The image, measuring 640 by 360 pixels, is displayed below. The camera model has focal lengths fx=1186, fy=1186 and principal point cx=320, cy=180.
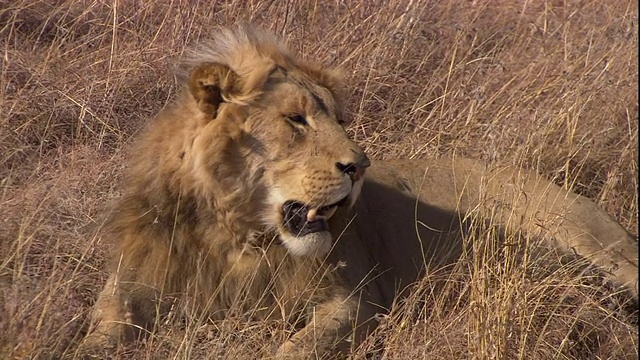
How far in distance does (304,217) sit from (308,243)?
0.09 metres

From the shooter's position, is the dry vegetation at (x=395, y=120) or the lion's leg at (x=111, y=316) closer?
the lion's leg at (x=111, y=316)

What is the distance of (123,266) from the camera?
4.18 m

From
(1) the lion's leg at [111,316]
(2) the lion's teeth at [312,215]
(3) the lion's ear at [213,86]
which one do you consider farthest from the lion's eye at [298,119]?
(1) the lion's leg at [111,316]

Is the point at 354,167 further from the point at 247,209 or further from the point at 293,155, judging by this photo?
the point at 247,209

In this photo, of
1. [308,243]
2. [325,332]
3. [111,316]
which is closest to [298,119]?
[308,243]

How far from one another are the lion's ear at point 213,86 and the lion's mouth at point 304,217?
0.43 metres

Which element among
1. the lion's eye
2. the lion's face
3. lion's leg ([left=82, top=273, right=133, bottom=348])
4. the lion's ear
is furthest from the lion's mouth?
lion's leg ([left=82, top=273, right=133, bottom=348])

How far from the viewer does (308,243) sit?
411 cm

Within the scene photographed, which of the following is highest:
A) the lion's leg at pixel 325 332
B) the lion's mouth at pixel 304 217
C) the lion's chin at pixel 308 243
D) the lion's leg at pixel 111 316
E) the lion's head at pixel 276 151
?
the lion's head at pixel 276 151

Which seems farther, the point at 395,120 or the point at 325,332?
the point at 395,120

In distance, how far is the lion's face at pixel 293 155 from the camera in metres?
4.04

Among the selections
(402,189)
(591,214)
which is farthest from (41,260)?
(591,214)

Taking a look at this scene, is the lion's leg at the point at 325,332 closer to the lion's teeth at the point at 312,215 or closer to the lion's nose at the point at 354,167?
the lion's teeth at the point at 312,215

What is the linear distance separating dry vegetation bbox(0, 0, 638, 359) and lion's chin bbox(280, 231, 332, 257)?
→ 0.30m
